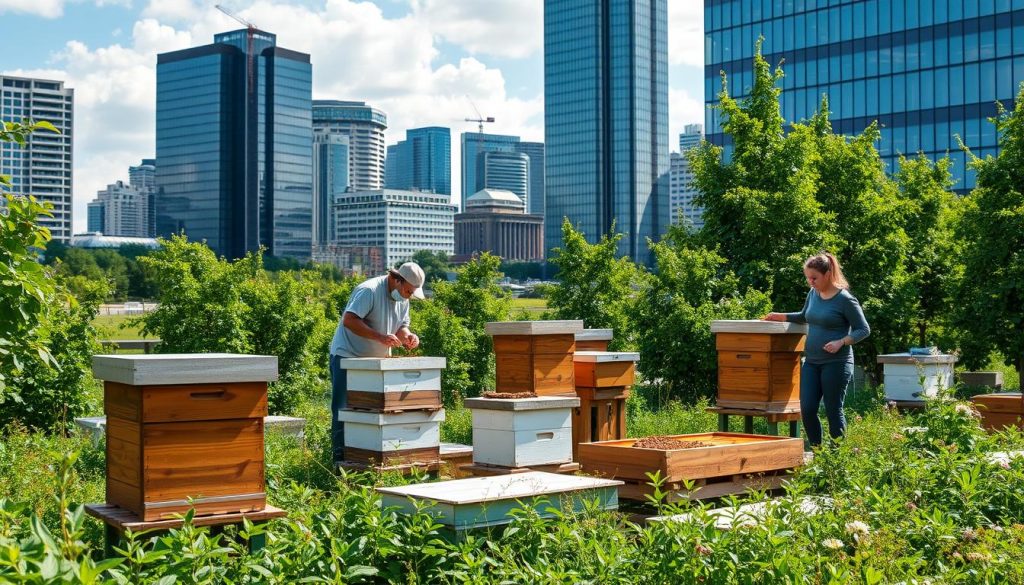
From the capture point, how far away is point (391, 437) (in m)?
8.16

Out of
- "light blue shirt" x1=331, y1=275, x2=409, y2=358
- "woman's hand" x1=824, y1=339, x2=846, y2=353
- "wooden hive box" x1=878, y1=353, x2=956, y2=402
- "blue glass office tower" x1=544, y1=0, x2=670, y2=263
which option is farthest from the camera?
→ "blue glass office tower" x1=544, y1=0, x2=670, y2=263

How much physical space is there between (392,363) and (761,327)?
3.24 m

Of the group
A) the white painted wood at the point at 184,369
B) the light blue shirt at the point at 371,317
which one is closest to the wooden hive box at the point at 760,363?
the light blue shirt at the point at 371,317

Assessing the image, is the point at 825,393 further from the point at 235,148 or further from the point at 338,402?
the point at 235,148

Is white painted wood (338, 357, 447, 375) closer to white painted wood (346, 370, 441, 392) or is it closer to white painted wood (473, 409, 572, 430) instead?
white painted wood (346, 370, 441, 392)

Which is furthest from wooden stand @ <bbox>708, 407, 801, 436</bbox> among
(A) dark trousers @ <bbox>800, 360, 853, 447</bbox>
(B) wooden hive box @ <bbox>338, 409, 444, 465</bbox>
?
(B) wooden hive box @ <bbox>338, 409, 444, 465</bbox>

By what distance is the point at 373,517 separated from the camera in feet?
14.5

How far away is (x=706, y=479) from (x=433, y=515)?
2.84 metres

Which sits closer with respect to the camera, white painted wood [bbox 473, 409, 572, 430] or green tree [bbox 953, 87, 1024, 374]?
white painted wood [bbox 473, 409, 572, 430]

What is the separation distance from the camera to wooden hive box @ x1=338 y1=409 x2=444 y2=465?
812cm

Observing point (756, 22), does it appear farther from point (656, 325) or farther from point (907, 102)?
point (656, 325)

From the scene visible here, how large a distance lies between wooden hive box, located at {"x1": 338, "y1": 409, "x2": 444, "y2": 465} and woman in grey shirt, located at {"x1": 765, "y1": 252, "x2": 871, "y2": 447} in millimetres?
3056

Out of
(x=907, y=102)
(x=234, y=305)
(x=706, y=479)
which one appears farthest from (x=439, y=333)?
(x=907, y=102)

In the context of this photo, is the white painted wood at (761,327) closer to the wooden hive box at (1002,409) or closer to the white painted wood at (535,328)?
the white painted wood at (535,328)
